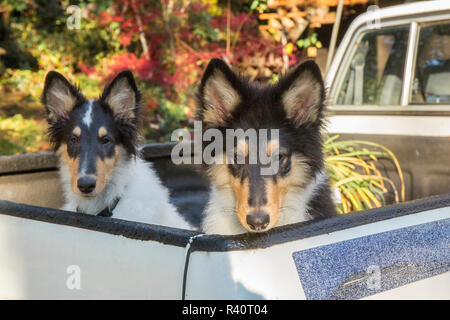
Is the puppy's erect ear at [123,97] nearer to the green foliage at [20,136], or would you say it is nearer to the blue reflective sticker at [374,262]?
the blue reflective sticker at [374,262]

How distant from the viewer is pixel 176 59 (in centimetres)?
1030

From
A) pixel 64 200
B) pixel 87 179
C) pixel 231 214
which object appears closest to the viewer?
pixel 231 214

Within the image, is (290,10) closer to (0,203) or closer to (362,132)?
(362,132)

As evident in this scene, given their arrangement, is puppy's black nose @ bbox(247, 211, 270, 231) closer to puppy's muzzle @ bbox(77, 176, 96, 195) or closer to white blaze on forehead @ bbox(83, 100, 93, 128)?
puppy's muzzle @ bbox(77, 176, 96, 195)

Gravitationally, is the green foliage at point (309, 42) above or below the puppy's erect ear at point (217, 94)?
above

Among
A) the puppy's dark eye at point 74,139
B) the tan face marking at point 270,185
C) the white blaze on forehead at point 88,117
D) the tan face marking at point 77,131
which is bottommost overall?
the tan face marking at point 270,185

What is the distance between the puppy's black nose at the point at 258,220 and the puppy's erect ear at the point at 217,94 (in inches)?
30.4

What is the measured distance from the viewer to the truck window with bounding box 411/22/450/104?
14.7ft

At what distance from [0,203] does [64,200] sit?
189 centimetres

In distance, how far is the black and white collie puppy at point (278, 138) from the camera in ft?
8.64

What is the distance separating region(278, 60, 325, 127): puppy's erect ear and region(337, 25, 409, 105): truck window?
2229 mm

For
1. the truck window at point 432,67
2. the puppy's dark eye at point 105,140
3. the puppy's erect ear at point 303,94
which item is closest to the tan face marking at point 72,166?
the puppy's dark eye at point 105,140

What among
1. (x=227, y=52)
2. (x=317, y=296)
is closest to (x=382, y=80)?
(x=317, y=296)

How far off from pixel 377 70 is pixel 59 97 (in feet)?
10.5
